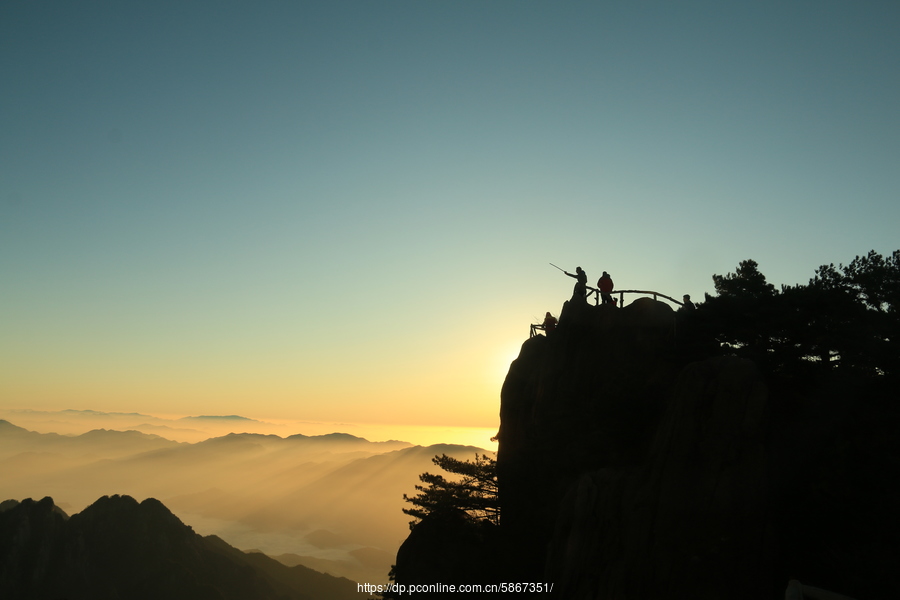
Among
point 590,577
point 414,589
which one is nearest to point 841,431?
point 590,577

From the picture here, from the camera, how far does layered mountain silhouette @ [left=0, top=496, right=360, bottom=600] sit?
15650 cm

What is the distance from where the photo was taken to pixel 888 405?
773 inches

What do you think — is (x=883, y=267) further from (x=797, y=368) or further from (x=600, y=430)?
(x=600, y=430)

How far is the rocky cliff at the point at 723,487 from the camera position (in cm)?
1634

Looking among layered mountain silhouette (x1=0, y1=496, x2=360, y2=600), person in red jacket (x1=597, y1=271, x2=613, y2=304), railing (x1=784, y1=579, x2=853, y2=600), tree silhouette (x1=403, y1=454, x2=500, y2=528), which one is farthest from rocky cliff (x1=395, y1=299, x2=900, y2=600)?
layered mountain silhouette (x1=0, y1=496, x2=360, y2=600)

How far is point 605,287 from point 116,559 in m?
209

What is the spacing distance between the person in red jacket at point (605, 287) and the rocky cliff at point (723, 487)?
4.13m

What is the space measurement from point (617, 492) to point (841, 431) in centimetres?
826

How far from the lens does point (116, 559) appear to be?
177 metres

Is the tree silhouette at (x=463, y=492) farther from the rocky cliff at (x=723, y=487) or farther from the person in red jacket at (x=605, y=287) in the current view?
the person in red jacket at (x=605, y=287)

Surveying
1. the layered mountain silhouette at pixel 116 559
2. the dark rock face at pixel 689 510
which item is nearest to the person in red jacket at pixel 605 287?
the dark rock face at pixel 689 510

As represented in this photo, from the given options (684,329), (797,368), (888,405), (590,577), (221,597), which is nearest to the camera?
(590,577)

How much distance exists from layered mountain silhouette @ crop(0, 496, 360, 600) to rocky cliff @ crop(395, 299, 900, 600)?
18067 cm

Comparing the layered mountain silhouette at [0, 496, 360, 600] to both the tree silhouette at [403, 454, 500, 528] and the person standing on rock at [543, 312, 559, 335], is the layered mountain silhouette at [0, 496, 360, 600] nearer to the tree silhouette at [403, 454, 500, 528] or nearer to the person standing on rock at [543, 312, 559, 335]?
the tree silhouette at [403, 454, 500, 528]
